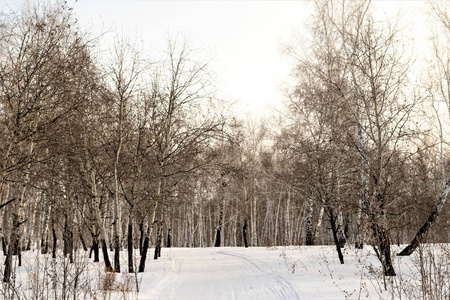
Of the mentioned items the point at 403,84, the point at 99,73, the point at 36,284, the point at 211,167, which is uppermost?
the point at 99,73

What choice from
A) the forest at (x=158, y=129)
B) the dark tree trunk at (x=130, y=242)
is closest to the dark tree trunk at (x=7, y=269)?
the forest at (x=158, y=129)

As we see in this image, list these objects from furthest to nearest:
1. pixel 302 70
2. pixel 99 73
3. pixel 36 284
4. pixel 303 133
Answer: pixel 303 133 < pixel 302 70 < pixel 99 73 < pixel 36 284

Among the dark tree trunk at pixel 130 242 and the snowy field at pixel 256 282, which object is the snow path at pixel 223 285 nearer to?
the snowy field at pixel 256 282

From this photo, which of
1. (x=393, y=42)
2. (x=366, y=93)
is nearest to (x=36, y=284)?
(x=366, y=93)

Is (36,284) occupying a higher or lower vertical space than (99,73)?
lower

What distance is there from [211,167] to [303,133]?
32.5 ft

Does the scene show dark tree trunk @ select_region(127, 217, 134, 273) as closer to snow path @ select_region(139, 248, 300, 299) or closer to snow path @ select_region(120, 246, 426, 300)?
snow path @ select_region(120, 246, 426, 300)

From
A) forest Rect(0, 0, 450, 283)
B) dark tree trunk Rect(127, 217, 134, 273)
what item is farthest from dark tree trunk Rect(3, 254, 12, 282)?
dark tree trunk Rect(127, 217, 134, 273)

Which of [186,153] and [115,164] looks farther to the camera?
[186,153]

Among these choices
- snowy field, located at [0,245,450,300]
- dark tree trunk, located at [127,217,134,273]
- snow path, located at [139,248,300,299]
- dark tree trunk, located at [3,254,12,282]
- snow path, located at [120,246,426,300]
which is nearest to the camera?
dark tree trunk, located at [3,254,12,282]

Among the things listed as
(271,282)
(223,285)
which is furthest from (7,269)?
(271,282)

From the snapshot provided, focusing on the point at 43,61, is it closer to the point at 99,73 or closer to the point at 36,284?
the point at 36,284

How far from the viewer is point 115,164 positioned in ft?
41.5

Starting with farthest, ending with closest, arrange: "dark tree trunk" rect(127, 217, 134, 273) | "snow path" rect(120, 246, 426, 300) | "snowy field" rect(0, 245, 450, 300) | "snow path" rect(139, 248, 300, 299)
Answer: "dark tree trunk" rect(127, 217, 134, 273)
"snow path" rect(139, 248, 300, 299)
"snow path" rect(120, 246, 426, 300)
"snowy field" rect(0, 245, 450, 300)
